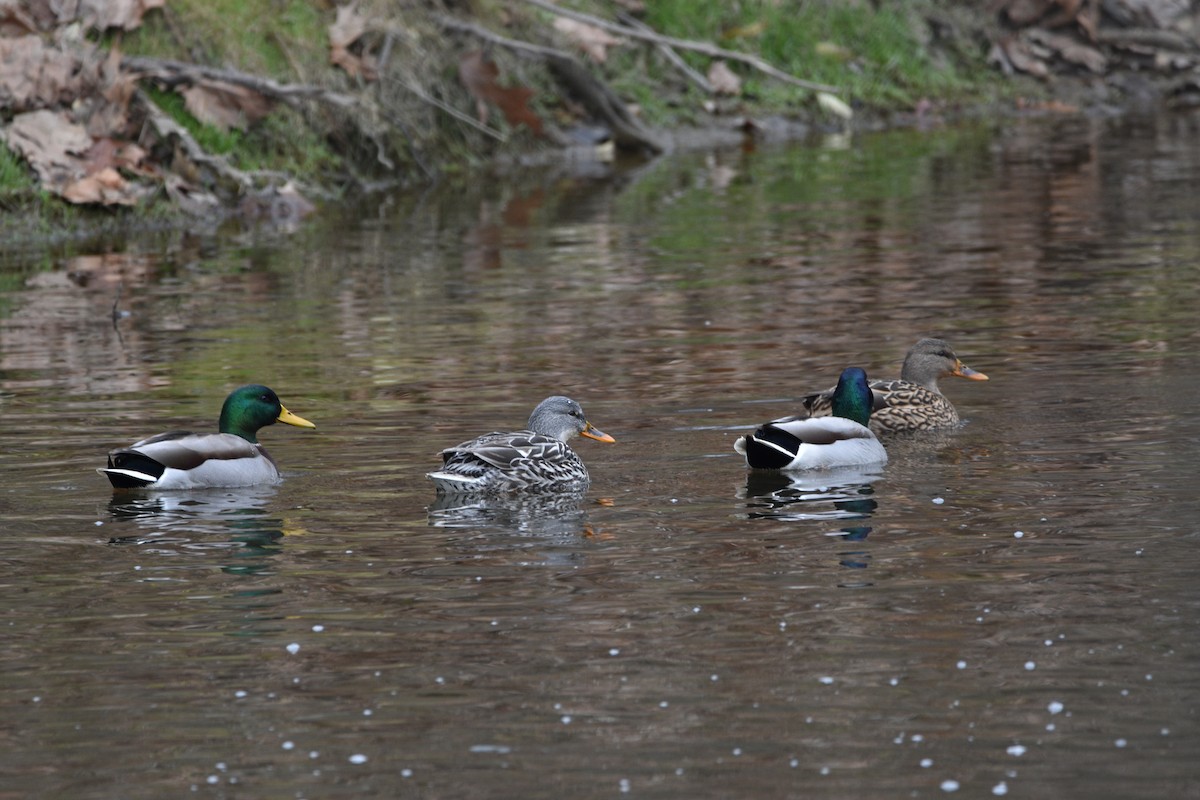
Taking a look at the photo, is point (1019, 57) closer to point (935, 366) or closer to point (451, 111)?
point (451, 111)

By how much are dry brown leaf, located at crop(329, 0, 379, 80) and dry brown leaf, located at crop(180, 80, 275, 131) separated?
62.8 inches

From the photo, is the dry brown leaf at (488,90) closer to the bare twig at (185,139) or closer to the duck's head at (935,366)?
the bare twig at (185,139)

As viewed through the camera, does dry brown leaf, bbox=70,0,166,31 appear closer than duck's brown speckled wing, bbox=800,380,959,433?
No

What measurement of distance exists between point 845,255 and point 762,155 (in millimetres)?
10134

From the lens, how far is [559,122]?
30.0 metres

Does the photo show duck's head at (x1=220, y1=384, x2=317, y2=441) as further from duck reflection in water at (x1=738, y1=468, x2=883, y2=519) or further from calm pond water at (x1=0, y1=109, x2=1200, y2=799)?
duck reflection in water at (x1=738, y1=468, x2=883, y2=519)

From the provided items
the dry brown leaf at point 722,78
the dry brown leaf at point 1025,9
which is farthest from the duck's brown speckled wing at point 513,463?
the dry brown leaf at point 1025,9

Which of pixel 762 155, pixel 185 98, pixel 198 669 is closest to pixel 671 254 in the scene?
pixel 185 98

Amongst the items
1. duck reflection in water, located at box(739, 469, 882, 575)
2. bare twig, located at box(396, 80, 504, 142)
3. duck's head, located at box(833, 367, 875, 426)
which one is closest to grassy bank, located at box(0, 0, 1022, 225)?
bare twig, located at box(396, 80, 504, 142)

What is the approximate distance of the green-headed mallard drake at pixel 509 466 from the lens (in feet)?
34.6

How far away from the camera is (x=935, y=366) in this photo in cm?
1313

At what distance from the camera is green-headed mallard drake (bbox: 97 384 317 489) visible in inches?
419

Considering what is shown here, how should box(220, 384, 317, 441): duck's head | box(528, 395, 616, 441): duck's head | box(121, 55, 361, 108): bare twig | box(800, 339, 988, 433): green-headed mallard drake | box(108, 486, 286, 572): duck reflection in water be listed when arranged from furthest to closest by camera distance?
box(121, 55, 361, 108): bare twig → box(800, 339, 988, 433): green-headed mallard drake → box(220, 384, 317, 441): duck's head → box(528, 395, 616, 441): duck's head → box(108, 486, 286, 572): duck reflection in water

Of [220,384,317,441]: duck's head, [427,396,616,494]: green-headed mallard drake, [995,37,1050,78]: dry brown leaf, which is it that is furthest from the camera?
[995,37,1050,78]: dry brown leaf
